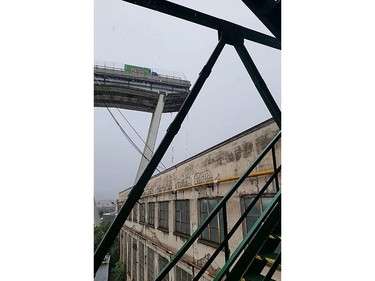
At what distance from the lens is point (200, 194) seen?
207 inches

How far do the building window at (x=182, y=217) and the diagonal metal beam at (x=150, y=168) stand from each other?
465 centimetres

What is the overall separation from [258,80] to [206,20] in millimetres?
593

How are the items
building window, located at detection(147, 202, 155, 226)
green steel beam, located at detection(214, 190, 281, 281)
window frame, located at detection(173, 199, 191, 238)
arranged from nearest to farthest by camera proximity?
green steel beam, located at detection(214, 190, 281, 281) → window frame, located at detection(173, 199, 191, 238) → building window, located at detection(147, 202, 155, 226)

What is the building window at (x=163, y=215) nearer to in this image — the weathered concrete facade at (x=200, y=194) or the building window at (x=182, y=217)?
the weathered concrete facade at (x=200, y=194)

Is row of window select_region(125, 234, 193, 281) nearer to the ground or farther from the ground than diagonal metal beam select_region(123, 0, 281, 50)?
nearer to the ground

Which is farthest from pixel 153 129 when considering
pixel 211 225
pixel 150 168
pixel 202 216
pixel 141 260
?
pixel 150 168

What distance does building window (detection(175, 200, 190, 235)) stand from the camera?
5.86m

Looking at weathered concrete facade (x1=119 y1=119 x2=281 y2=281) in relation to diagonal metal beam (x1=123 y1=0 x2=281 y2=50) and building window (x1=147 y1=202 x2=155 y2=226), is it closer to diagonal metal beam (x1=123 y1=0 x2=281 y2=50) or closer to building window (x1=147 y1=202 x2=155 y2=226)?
building window (x1=147 y1=202 x2=155 y2=226)

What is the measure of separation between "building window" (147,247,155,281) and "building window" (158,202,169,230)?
5.08 feet

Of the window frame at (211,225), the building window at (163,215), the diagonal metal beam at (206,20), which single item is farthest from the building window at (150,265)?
the diagonal metal beam at (206,20)

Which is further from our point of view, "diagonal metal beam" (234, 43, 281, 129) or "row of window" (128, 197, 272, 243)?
"row of window" (128, 197, 272, 243)

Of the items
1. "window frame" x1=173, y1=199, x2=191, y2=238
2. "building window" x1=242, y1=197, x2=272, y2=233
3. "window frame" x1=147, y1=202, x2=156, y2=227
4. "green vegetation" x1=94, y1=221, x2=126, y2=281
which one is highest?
"building window" x1=242, y1=197, x2=272, y2=233

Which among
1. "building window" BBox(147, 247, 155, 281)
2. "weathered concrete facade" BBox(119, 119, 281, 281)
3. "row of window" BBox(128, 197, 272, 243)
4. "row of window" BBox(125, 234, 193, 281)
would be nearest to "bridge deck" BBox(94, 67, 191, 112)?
"weathered concrete facade" BBox(119, 119, 281, 281)
